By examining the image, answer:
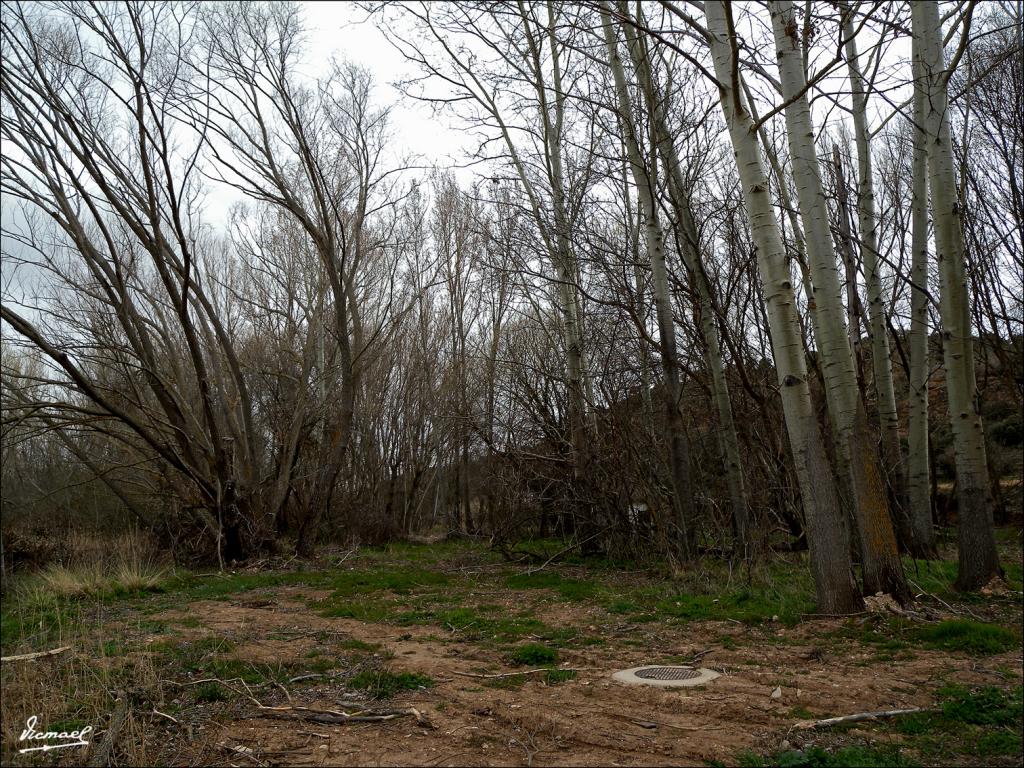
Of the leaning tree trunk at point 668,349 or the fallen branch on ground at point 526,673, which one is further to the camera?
the leaning tree trunk at point 668,349

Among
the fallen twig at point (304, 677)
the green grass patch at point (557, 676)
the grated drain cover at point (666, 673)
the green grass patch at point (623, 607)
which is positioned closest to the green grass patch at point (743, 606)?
the green grass patch at point (623, 607)

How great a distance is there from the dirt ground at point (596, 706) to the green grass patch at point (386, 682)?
100 mm

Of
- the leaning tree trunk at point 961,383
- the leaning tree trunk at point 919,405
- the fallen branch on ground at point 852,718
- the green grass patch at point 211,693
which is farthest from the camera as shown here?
the leaning tree trunk at point 919,405

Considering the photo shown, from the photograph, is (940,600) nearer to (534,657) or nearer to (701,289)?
(534,657)

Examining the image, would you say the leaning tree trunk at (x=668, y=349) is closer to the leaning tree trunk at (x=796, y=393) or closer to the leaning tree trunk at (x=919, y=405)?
the leaning tree trunk at (x=919, y=405)

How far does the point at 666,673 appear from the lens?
465cm

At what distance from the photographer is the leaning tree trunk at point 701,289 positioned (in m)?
8.41

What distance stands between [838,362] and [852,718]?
3.09m

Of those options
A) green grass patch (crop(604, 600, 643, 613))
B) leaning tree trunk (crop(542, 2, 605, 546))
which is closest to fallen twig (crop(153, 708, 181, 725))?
green grass patch (crop(604, 600, 643, 613))

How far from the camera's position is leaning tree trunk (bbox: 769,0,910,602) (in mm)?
5754

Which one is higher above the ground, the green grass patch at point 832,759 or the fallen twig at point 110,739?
the fallen twig at point 110,739

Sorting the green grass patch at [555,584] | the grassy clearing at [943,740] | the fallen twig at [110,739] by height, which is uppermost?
the fallen twig at [110,739]

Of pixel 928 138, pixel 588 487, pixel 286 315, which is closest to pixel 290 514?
pixel 286 315

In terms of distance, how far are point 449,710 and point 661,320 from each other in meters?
6.00
